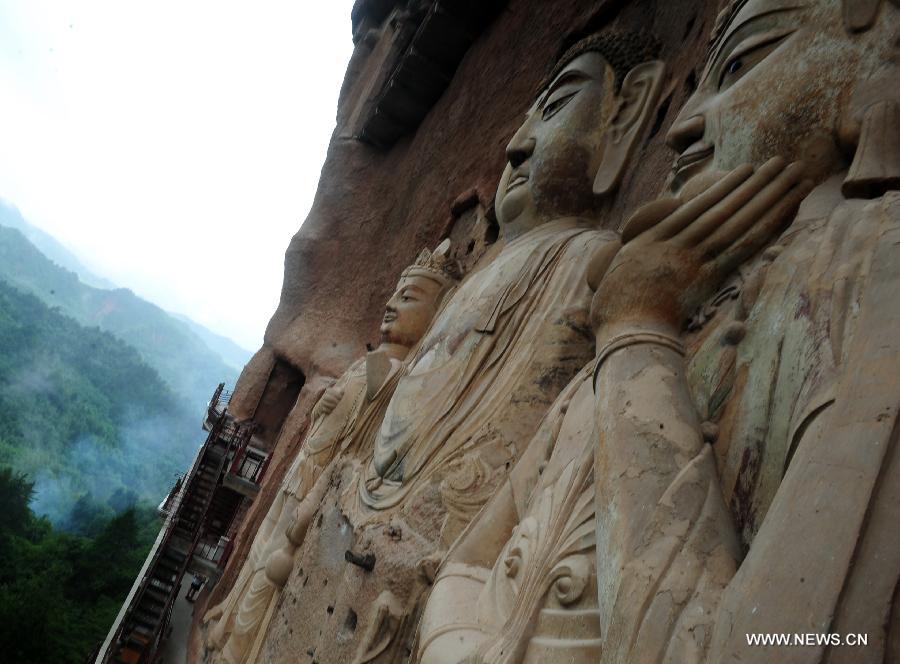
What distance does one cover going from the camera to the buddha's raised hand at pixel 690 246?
135 cm

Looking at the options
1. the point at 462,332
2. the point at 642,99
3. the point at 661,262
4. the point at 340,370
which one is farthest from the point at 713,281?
the point at 340,370

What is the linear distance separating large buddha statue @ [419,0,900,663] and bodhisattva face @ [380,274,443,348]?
1.92 metres

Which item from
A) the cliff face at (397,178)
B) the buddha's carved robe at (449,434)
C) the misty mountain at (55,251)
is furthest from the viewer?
the misty mountain at (55,251)

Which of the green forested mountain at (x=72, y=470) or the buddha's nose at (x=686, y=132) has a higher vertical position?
the buddha's nose at (x=686, y=132)

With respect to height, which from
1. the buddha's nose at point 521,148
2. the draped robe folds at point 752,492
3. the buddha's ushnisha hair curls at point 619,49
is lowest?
the draped robe folds at point 752,492

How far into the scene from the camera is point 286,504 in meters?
3.93

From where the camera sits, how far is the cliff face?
438cm

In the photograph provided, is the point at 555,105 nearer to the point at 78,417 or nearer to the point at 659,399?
the point at 659,399

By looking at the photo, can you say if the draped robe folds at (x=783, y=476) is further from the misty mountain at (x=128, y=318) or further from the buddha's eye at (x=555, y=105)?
the misty mountain at (x=128, y=318)

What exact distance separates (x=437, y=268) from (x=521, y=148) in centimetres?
91

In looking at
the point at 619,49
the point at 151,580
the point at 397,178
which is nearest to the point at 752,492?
the point at 619,49

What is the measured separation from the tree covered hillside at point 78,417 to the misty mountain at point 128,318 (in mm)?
10854

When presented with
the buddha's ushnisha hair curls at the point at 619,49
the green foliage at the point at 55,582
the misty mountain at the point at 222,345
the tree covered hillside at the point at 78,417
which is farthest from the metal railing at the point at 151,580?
the misty mountain at the point at 222,345

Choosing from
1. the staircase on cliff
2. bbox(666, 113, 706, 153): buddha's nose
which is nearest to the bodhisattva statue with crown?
bbox(666, 113, 706, 153): buddha's nose
